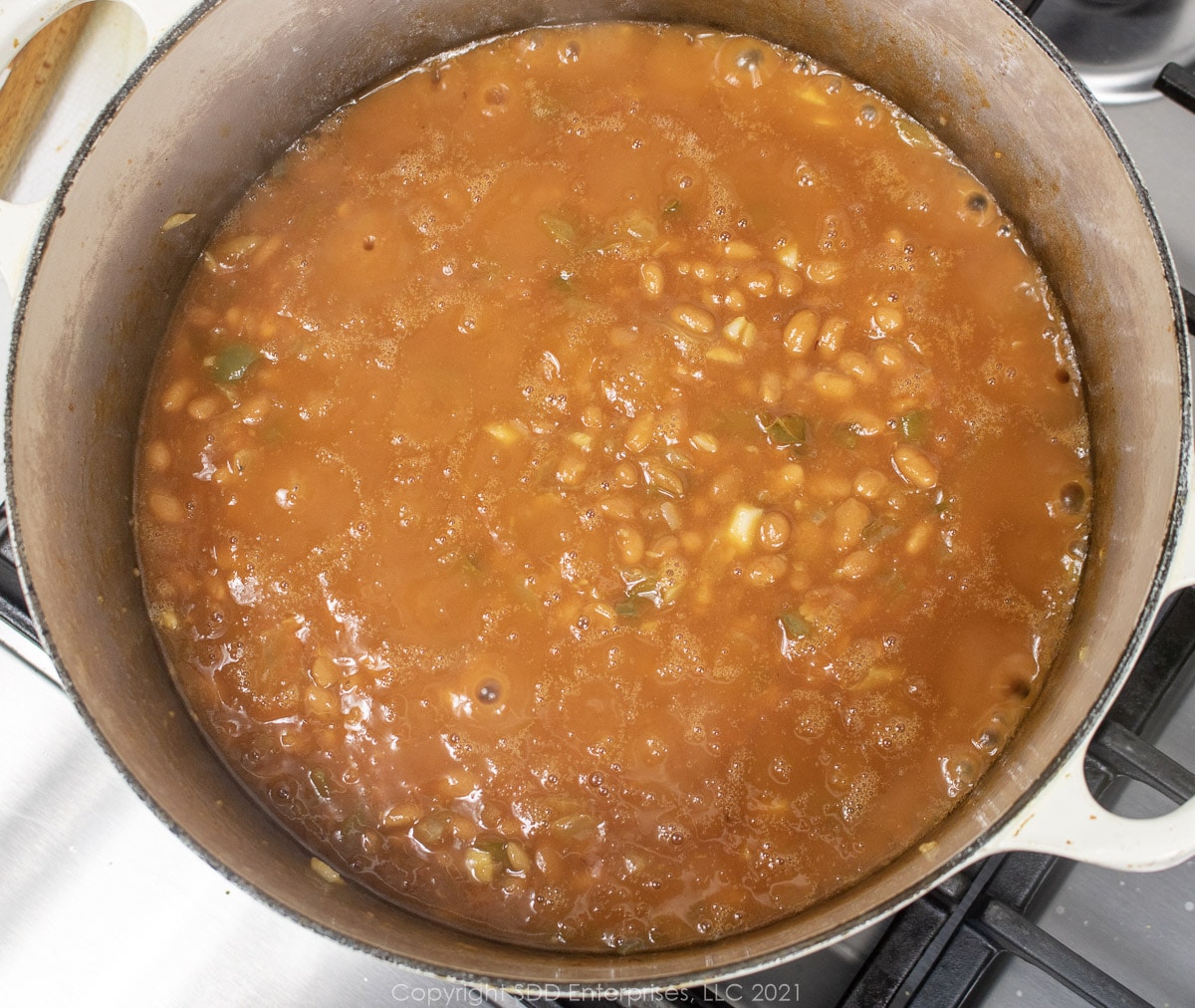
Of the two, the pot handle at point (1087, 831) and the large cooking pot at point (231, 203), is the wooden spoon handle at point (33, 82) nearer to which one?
the large cooking pot at point (231, 203)

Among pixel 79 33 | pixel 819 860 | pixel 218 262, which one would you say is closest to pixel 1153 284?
pixel 819 860

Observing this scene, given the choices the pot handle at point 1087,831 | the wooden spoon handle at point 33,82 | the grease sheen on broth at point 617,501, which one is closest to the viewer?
the pot handle at point 1087,831

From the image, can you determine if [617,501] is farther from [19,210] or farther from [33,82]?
[33,82]

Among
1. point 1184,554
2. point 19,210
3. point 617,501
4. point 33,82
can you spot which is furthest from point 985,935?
point 33,82

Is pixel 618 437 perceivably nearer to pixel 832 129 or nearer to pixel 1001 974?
pixel 832 129

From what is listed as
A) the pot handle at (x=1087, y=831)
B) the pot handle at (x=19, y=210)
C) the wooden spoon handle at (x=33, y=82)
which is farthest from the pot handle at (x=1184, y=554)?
the wooden spoon handle at (x=33, y=82)

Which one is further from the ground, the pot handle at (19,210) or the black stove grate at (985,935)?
the pot handle at (19,210)
